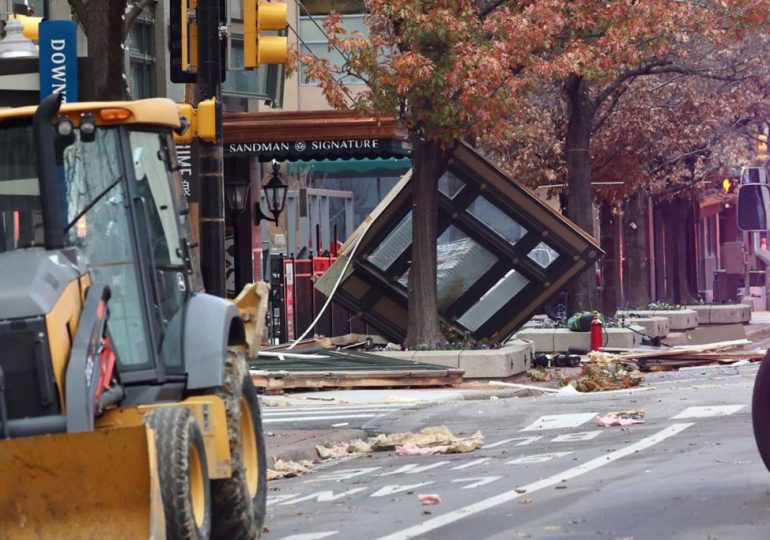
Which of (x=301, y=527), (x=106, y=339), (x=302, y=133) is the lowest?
(x=301, y=527)

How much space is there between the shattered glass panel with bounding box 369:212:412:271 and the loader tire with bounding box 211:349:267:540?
1719cm

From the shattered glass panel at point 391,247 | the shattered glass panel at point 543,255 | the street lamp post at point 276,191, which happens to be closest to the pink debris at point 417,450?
the shattered glass panel at point 391,247

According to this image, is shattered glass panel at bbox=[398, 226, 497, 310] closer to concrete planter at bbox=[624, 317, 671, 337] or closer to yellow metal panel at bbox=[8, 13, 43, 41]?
concrete planter at bbox=[624, 317, 671, 337]

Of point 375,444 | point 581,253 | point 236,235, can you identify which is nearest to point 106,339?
point 375,444

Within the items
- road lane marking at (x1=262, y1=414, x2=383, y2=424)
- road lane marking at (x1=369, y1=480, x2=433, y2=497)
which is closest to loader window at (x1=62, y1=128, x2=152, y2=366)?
road lane marking at (x1=369, y1=480, x2=433, y2=497)

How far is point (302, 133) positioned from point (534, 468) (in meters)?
17.7

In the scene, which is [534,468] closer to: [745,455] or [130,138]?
[745,455]

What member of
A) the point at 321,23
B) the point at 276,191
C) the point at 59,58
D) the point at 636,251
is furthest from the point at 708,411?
the point at 321,23

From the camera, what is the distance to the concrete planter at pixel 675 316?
41603mm

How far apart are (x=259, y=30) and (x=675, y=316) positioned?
27567 mm

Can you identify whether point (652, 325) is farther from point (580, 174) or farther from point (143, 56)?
point (143, 56)

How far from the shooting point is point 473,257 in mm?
27719

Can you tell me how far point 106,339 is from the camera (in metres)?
8.79

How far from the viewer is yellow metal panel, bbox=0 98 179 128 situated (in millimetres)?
9242
